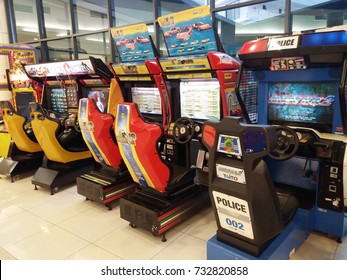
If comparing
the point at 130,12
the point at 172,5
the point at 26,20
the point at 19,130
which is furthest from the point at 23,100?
the point at 172,5

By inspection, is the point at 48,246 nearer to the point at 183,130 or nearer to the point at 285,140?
the point at 183,130

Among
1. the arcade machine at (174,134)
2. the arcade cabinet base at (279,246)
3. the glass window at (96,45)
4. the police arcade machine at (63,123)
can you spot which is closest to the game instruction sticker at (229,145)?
the arcade cabinet base at (279,246)

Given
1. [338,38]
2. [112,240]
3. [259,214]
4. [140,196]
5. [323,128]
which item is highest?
[338,38]

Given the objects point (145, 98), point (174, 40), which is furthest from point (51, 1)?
point (174, 40)

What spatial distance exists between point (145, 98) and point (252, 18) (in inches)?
77.3


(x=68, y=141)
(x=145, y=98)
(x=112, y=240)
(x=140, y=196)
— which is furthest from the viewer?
(x=68, y=141)

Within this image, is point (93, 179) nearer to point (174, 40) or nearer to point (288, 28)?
point (174, 40)

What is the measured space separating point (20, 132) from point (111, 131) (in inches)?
76.9

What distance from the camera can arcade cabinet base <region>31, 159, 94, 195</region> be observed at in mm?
3984

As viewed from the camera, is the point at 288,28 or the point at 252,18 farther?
the point at 252,18

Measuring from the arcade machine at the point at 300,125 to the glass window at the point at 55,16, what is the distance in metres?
6.07

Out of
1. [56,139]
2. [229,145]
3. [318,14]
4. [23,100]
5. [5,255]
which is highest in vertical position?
[318,14]

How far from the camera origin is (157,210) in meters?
2.76

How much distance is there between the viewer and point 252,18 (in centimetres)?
406
